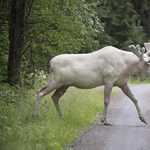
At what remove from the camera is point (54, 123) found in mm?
5961

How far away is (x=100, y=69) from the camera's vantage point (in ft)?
22.9

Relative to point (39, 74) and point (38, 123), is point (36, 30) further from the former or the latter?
point (38, 123)

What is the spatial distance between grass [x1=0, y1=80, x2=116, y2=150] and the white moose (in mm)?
553

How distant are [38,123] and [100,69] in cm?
230

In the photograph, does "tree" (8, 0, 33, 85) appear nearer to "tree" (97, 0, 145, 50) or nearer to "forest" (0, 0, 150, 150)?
"forest" (0, 0, 150, 150)

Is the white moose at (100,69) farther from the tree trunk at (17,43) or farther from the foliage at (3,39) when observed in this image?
the foliage at (3,39)

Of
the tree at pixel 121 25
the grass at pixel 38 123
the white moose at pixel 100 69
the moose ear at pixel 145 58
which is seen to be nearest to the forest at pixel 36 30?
the grass at pixel 38 123

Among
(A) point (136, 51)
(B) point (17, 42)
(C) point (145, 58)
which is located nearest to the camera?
(A) point (136, 51)

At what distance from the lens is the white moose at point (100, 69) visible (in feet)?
22.7

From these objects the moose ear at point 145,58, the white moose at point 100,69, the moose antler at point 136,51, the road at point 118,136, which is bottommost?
the road at point 118,136

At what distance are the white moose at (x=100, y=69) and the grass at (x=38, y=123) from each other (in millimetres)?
553

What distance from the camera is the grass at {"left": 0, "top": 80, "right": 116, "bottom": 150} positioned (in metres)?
4.44

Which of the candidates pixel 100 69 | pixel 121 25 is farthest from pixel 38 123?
pixel 121 25

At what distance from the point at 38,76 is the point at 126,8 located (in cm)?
2495
